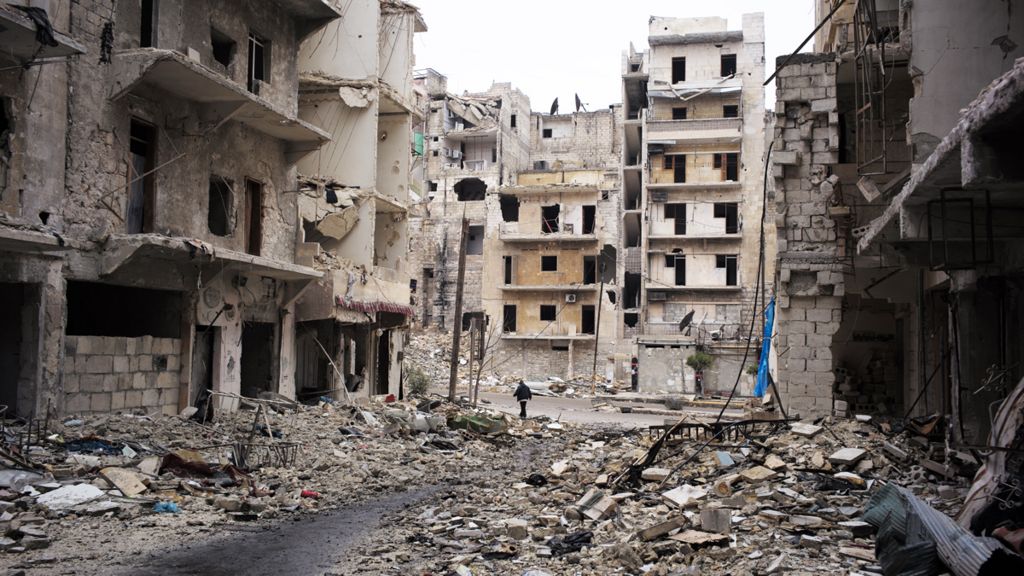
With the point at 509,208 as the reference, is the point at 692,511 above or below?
below

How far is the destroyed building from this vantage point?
2447 cm

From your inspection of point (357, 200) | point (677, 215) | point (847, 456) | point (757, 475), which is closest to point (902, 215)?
point (847, 456)

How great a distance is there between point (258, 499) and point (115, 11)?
985 centimetres

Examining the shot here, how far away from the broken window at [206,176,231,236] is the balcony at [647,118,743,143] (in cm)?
3474

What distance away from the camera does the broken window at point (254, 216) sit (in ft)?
67.9

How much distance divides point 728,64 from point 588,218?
12.4m

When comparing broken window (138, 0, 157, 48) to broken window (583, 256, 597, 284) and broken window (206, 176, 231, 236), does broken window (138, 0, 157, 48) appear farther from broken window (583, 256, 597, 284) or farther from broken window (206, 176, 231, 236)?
broken window (583, 256, 597, 284)

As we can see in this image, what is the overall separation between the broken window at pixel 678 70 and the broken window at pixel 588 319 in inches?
574

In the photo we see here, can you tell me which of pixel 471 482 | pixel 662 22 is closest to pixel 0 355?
pixel 471 482

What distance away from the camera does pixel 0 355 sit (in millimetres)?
13688

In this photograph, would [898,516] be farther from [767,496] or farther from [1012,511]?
[767,496]

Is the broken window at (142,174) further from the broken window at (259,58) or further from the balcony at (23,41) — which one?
the broken window at (259,58)

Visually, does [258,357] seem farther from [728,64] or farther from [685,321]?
[728,64]

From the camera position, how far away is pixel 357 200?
85.0ft
